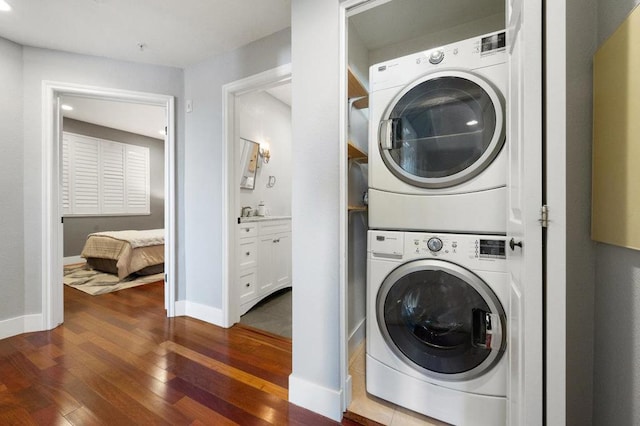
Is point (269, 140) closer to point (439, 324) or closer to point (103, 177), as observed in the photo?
point (439, 324)

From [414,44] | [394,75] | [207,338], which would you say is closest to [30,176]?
[207,338]

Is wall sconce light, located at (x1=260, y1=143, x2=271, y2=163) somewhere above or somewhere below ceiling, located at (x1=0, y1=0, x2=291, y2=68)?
below

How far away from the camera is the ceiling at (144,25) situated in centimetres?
173

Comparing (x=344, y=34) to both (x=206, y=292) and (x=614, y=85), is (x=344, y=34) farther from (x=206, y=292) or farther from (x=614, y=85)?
(x=206, y=292)

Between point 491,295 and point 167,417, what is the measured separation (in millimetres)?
1621

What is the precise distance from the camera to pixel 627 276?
1.96ft

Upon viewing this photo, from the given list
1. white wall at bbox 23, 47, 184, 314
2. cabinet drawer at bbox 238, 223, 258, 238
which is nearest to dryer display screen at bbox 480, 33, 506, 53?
cabinet drawer at bbox 238, 223, 258, 238

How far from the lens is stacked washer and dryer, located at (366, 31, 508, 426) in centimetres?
109

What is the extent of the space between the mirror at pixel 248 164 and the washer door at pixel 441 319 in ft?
6.76

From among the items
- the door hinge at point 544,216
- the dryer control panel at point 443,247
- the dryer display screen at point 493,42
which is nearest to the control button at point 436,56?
the dryer display screen at point 493,42

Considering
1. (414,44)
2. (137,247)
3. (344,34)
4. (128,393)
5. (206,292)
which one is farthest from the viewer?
(137,247)

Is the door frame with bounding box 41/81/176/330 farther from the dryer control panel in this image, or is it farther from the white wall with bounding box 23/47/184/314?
the dryer control panel

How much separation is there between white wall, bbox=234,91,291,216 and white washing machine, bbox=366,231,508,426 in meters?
2.01

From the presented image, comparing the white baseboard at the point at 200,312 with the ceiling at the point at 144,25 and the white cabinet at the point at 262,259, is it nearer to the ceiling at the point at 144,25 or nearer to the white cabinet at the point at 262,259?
the white cabinet at the point at 262,259
